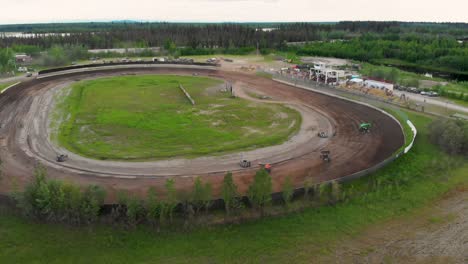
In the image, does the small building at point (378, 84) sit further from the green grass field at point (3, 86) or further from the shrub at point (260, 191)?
the green grass field at point (3, 86)

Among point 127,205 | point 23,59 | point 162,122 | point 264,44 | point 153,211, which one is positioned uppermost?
point 264,44

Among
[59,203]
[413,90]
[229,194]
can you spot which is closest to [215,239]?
[229,194]

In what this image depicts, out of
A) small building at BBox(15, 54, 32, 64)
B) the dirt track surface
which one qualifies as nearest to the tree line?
the dirt track surface

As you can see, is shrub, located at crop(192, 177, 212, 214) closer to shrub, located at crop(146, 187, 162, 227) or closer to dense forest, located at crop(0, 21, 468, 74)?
shrub, located at crop(146, 187, 162, 227)

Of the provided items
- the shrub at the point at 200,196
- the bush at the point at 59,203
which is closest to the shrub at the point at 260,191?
the shrub at the point at 200,196

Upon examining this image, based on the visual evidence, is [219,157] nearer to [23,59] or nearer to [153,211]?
[153,211]

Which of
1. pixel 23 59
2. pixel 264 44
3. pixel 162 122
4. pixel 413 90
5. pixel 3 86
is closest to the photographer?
pixel 162 122
